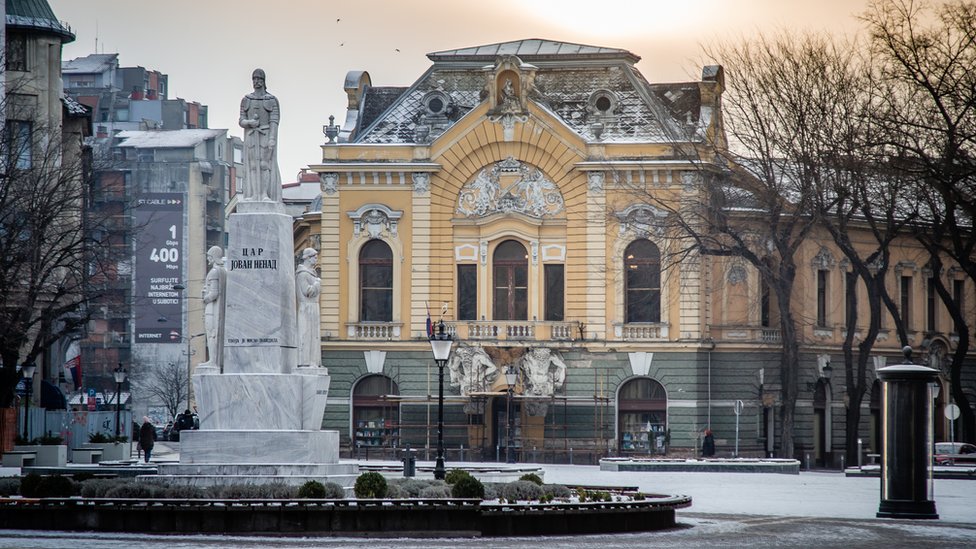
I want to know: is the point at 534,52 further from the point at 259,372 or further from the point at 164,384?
the point at 164,384

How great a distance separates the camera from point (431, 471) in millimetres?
40938

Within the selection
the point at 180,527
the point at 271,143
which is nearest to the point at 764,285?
the point at 271,143

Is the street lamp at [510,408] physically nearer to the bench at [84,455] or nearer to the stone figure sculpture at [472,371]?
the stone figure sculpture at [472,371]

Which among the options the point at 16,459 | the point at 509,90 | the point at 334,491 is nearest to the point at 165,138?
the point at 509,90

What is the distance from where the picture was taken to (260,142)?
32125mm

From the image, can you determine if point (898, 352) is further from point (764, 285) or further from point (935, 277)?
point (935, 277)

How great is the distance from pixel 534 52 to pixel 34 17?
56.9 feet

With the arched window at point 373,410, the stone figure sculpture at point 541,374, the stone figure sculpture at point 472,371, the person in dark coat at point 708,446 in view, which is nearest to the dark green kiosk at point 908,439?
the person in dark coat at point 708,446

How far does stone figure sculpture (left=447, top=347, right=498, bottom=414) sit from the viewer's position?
6631cm

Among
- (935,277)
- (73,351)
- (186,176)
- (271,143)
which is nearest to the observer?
(271,143)

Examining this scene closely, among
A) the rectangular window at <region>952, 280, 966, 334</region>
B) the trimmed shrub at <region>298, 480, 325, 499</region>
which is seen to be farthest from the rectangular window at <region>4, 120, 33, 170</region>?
the rectangular window at <region>952, 280, 966, 334</region>

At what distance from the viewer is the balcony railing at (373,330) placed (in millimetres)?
68062

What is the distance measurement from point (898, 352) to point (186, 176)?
54994 mm

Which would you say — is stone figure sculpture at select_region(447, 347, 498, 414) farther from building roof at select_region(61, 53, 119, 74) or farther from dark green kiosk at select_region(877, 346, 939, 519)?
building roof at select_region(61, 53, 119, 74)
